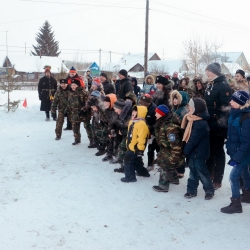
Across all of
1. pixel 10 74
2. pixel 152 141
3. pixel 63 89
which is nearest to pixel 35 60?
pixel 10 74

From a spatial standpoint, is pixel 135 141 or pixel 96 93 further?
pixel 96 93

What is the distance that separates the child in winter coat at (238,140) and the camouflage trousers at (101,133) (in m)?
3.47

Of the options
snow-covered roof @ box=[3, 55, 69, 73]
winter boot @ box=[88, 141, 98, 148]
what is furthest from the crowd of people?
snow-covered roof @ box=[3, 55, 69, 73]

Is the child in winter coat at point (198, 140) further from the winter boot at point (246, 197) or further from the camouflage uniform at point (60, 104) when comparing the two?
the camouflage uniform at point (60, 104)

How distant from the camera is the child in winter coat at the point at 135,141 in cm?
550

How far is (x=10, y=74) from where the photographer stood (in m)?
12.3

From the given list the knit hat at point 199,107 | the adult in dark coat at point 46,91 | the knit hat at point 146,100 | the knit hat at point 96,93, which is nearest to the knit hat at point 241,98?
the knit hat at point 199,107

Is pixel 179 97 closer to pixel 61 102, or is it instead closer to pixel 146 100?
pixel 146 100

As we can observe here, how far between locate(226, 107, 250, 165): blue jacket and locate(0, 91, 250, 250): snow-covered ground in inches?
34.0

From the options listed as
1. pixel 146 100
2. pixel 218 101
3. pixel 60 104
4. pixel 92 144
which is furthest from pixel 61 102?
pixel 218 101

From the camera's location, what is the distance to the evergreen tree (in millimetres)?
61625

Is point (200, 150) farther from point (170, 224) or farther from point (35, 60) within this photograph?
point (35, 60)

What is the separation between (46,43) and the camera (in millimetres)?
61625

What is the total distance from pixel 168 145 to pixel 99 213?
1599 mm
